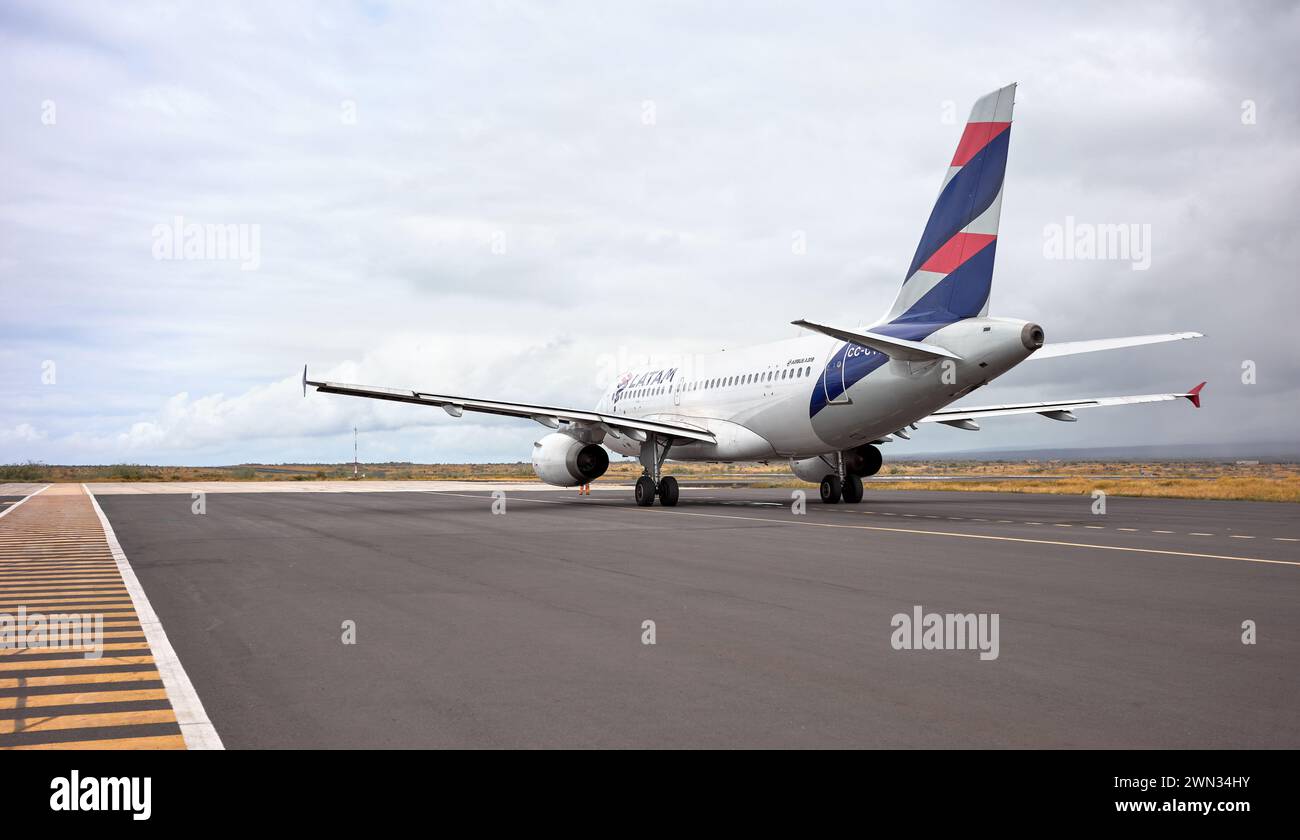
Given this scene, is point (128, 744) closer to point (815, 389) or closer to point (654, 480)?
point (815, 389)

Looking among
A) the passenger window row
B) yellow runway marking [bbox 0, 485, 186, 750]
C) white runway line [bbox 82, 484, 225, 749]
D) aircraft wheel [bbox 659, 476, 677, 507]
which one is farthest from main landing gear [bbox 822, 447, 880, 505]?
white runway line [bbox 82, 484, 225, 749]

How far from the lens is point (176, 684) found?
6.57 meters

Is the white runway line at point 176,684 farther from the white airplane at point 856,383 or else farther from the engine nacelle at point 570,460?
the engine nacelle at point 570,460

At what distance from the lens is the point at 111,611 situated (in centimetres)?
999

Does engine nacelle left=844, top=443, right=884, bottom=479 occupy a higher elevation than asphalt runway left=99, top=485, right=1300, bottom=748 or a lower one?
higher

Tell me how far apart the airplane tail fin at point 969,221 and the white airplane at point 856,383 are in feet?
0.10

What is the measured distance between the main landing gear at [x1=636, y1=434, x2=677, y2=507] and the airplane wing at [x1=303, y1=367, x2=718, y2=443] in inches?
17.3

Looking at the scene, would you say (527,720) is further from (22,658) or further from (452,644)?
(22,658)

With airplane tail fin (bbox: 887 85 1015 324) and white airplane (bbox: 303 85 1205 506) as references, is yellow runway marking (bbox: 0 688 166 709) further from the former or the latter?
airplane tail fin (bbox: 887 85 1015 324)

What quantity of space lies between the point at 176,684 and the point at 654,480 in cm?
2267

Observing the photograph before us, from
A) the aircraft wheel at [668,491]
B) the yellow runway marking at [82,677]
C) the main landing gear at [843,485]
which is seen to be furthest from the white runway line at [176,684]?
the main landing gear at [843,485]

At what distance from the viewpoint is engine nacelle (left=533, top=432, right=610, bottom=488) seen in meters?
29.4

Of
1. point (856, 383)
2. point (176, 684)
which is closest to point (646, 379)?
point (856, 383)

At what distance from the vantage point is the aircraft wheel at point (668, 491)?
28875mm
